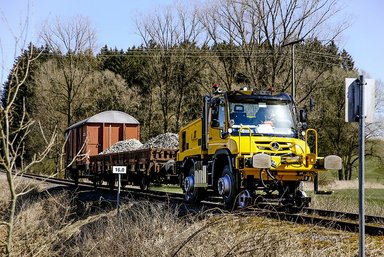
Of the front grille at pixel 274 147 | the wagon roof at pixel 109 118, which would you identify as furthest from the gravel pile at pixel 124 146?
the front grille at pixel 274 147

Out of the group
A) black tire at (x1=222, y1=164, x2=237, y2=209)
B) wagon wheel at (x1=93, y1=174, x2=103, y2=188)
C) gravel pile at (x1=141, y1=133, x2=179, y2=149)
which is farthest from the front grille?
wagon wheel at (x1=93, y1=174, x2=103, y2=188)

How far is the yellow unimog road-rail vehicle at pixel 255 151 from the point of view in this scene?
1254 centimetres

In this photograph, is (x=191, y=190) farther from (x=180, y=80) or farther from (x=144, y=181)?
(x=180, y=80)

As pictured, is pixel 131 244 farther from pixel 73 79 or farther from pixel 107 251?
pixel 73 79

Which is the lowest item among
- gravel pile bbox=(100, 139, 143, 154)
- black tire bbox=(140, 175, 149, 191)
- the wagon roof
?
black tire bbox=(140, 175, 149, 191)

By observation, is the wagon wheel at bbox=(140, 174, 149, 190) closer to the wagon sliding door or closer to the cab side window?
the wagon sliding door

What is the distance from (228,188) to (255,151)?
109 cm

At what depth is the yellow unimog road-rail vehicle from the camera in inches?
494

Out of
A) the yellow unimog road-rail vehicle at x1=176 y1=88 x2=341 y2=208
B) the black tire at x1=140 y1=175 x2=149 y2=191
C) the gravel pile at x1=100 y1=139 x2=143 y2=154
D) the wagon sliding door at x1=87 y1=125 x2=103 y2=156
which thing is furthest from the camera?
the wagon sliding door at x1=87 y1=125 x2=103 y2=156

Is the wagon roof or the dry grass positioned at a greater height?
the wagon roof

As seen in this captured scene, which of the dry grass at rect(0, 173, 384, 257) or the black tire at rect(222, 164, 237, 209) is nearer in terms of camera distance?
the dry grass at rect(0, 173, 384, 257)

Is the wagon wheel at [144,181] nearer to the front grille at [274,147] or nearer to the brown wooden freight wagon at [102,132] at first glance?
the brown wooden freight wagon at [102,132]

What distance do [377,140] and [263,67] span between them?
59.7 ft

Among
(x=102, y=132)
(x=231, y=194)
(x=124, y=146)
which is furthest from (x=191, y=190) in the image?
(x=102, y=132)
